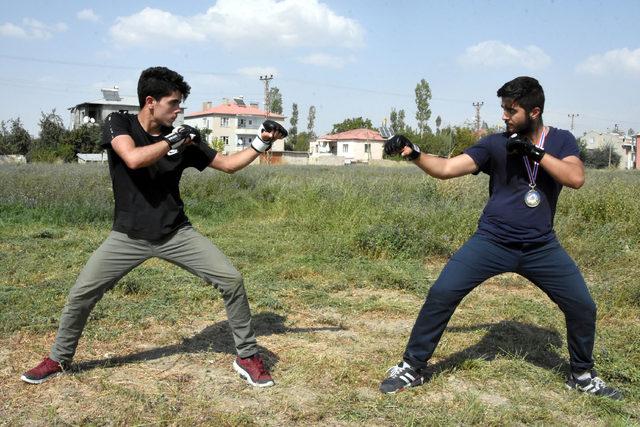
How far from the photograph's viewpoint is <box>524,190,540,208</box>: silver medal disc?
3.68 m

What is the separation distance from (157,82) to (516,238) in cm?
237

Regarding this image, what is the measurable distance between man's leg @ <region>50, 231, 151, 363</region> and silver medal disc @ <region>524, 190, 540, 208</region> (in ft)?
7.65

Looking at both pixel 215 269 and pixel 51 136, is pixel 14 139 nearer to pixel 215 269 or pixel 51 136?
pixel 51 136

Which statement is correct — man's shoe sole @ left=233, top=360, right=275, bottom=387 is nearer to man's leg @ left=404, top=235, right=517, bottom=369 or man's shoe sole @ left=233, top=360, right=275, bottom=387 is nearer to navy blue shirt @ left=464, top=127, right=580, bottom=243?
man's leg @ left=404, top=235, right=517, bottom=369

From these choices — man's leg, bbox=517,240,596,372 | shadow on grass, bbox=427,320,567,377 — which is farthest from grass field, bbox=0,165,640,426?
man's leg, bbox=517,240,596,372

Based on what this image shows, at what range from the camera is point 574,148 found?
3750 millimetres

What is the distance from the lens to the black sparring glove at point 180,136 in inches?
141

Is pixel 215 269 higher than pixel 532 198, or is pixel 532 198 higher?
pixel 532 198

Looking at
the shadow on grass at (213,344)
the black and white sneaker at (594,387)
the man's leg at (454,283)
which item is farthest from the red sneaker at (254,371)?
the black and white sneaker at (594,387)

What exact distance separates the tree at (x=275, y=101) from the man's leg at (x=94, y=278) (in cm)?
9435

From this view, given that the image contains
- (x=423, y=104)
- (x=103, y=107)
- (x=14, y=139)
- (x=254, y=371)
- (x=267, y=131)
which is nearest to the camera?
(x=254, y=371)

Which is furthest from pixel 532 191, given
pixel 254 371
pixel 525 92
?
pixel 254 371

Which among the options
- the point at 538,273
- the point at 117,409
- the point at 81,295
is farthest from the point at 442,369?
the point at 81,295

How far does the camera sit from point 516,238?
370 cm
